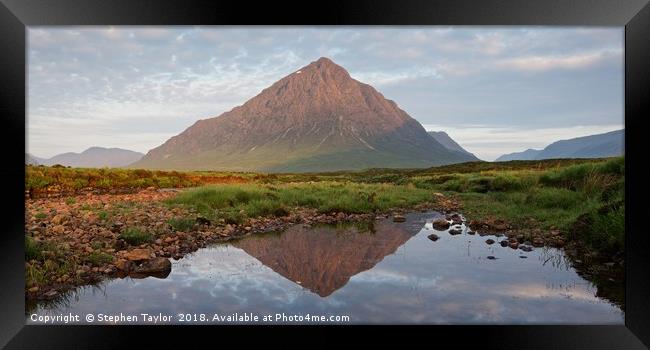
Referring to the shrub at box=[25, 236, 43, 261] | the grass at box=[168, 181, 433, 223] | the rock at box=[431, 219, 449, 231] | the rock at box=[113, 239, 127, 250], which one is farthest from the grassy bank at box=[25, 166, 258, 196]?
the rock at box=[431, 219, 449, 231]

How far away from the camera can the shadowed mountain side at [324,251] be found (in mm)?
5854

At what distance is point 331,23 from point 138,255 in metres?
4.30

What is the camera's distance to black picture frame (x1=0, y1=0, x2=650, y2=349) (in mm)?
4234

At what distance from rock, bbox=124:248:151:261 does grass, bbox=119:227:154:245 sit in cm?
68

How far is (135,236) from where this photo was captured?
6781 mm

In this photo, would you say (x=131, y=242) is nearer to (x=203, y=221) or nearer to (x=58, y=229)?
(x=58, y=229)

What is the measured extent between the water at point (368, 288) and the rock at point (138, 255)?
1.54ft

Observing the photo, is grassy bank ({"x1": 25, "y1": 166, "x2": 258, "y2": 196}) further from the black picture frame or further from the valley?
the black picture frame

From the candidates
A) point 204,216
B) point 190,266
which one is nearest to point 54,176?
point 204,216

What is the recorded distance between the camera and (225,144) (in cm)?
19338

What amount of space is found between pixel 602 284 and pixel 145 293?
5.76 meters

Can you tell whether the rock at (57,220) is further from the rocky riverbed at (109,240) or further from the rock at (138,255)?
the rock at (138,255)

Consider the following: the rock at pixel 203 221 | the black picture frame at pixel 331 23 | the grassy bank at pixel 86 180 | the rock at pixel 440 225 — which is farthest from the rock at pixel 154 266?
the grassy bank at pixel 86 180

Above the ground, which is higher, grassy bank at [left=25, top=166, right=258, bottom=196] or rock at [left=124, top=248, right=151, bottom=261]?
grassy bank at [left=25, top=166, right=258, bottom=196]
